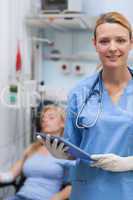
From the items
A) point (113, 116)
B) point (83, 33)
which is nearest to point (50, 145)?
point (113, 116)

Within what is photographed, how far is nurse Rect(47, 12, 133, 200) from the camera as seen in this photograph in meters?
1.56

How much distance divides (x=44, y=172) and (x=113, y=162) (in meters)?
0.98

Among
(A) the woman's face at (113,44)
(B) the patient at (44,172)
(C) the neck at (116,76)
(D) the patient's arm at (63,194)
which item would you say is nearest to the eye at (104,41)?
(A) the woman's face at (113,44)

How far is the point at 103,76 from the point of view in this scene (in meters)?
1.67

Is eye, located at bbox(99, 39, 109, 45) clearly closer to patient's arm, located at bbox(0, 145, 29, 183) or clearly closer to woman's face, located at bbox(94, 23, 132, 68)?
woman's face, located at bbox(94, 23, 132, 68)

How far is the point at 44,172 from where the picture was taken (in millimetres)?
2447

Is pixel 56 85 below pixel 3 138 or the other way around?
the other way around

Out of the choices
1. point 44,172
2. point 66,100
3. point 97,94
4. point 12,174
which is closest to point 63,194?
point 44,172

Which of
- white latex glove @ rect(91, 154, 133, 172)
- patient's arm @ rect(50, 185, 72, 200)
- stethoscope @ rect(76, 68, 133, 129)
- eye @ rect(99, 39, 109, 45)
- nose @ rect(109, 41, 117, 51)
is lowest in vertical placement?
patient's arm @ rect(50, 185, 72, 200)

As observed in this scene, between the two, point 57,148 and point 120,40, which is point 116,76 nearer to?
point 120,40

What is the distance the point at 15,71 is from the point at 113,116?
1.64m

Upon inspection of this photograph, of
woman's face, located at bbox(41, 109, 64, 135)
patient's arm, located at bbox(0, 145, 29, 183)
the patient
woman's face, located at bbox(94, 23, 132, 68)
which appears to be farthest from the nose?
patient's arm, located at bbox(0, 145, 29, 183)

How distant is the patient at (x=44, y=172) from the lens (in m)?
2.41

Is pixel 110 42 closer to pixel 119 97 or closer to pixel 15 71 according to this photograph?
pixel 119 97
